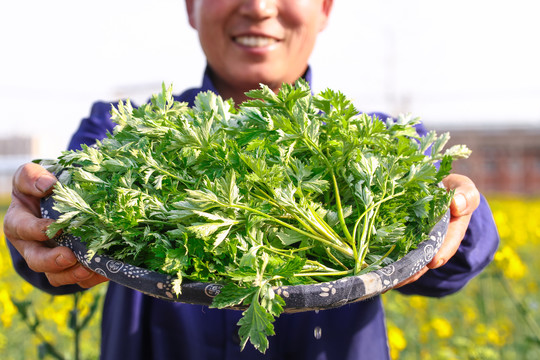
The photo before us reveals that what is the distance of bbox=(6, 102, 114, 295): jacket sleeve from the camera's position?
149 cm

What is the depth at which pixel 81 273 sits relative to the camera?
1066 millimetres

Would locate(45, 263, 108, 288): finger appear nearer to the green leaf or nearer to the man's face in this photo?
the green leaf

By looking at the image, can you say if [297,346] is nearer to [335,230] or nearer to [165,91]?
[335,230]

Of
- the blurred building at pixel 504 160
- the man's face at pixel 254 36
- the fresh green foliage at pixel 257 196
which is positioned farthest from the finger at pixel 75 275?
the blurred building at pixel 504 160

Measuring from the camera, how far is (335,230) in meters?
0.94

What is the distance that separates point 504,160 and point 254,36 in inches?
1118

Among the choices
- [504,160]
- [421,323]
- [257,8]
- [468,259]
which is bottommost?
[504,160]

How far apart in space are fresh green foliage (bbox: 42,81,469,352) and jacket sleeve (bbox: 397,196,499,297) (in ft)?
1.89

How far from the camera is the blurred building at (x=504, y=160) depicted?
86.5 feet

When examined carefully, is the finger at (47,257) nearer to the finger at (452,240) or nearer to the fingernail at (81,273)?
the fingernail at (81,273)

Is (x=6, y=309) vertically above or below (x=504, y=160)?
above

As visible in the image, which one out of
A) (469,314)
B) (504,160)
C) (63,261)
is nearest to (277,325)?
(63,261)

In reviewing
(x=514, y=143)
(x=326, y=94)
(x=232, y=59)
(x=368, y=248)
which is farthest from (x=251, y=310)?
(x=514, y=143)

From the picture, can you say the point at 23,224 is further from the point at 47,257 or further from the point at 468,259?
the point at 468,259
